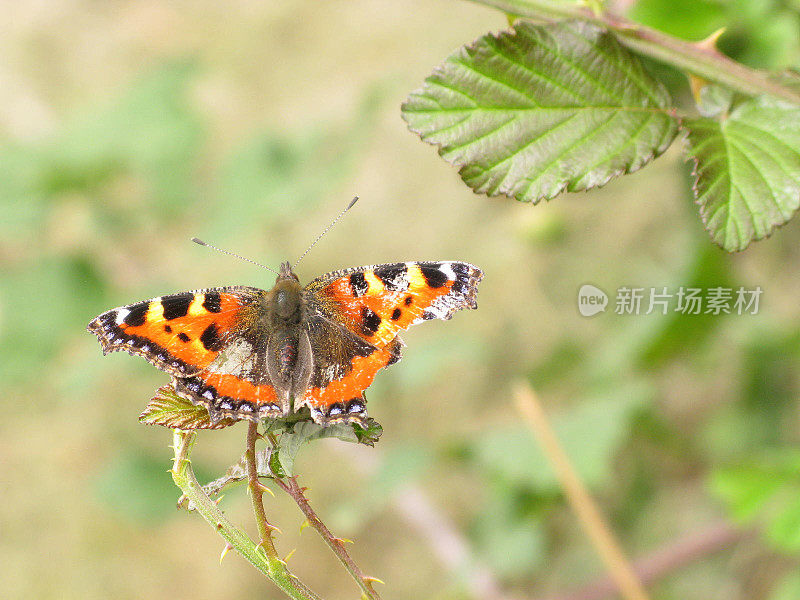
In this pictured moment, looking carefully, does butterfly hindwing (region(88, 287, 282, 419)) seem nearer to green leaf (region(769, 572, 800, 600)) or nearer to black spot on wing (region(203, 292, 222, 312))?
black spot on wing (region(203, 292, 222, 312))

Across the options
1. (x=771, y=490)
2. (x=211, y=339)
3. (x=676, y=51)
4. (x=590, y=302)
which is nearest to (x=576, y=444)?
(x=590, y=302)

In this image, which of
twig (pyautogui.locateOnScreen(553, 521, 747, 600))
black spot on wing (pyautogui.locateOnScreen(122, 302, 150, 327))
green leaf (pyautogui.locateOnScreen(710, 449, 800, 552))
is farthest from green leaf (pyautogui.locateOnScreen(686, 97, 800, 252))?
twig (pyautogui.locateOnScreen(553, 521, 747, 600))

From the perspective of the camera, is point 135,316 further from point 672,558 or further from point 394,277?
point 672,558

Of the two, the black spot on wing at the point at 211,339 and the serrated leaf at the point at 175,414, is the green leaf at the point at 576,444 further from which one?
the serrated leaf at the point at 175,414

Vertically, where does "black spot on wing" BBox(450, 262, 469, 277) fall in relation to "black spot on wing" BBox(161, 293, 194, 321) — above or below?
below

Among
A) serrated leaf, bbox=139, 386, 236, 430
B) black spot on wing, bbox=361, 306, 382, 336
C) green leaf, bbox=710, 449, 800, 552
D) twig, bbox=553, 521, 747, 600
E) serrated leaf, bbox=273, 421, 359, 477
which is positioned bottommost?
green leaf, bbox=710, 449, 800, 552

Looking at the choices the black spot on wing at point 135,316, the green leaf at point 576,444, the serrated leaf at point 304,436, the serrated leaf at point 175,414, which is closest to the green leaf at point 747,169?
the serrated leaf at point 304,436

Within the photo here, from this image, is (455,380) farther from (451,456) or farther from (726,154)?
(726,154)
